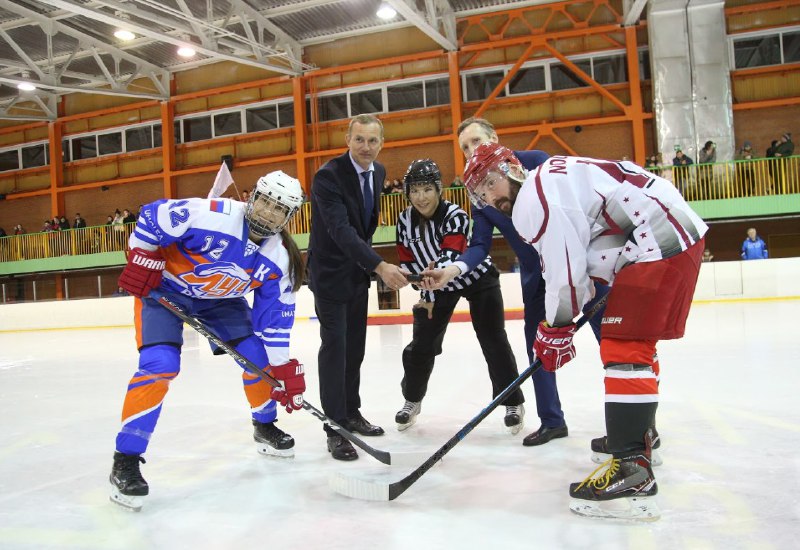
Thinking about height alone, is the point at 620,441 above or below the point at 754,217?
below

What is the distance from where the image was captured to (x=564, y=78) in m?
14.6

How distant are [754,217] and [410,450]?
11.7 metres

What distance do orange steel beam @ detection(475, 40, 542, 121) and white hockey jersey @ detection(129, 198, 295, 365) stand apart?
12720 mm

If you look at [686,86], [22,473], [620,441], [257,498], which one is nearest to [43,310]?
[22,473]

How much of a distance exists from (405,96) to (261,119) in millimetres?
4065

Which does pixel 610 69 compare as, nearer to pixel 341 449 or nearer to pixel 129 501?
pixel 341 449

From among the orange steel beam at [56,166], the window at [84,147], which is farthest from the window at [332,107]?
the orange steel beam at [56,166]

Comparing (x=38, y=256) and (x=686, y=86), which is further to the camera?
(x=38, y=256)

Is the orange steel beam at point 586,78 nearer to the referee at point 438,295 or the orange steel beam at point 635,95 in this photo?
the orange steel beam at point 635,95

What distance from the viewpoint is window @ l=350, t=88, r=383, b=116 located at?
52.0 feet

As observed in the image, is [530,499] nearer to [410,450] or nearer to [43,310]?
[410,450]

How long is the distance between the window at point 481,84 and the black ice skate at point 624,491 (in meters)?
14.1

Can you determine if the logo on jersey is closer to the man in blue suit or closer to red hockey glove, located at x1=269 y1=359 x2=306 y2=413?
red hockey glove, located at x1=269 y1=359 x2=306 y2=413

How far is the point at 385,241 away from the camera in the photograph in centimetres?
1372
